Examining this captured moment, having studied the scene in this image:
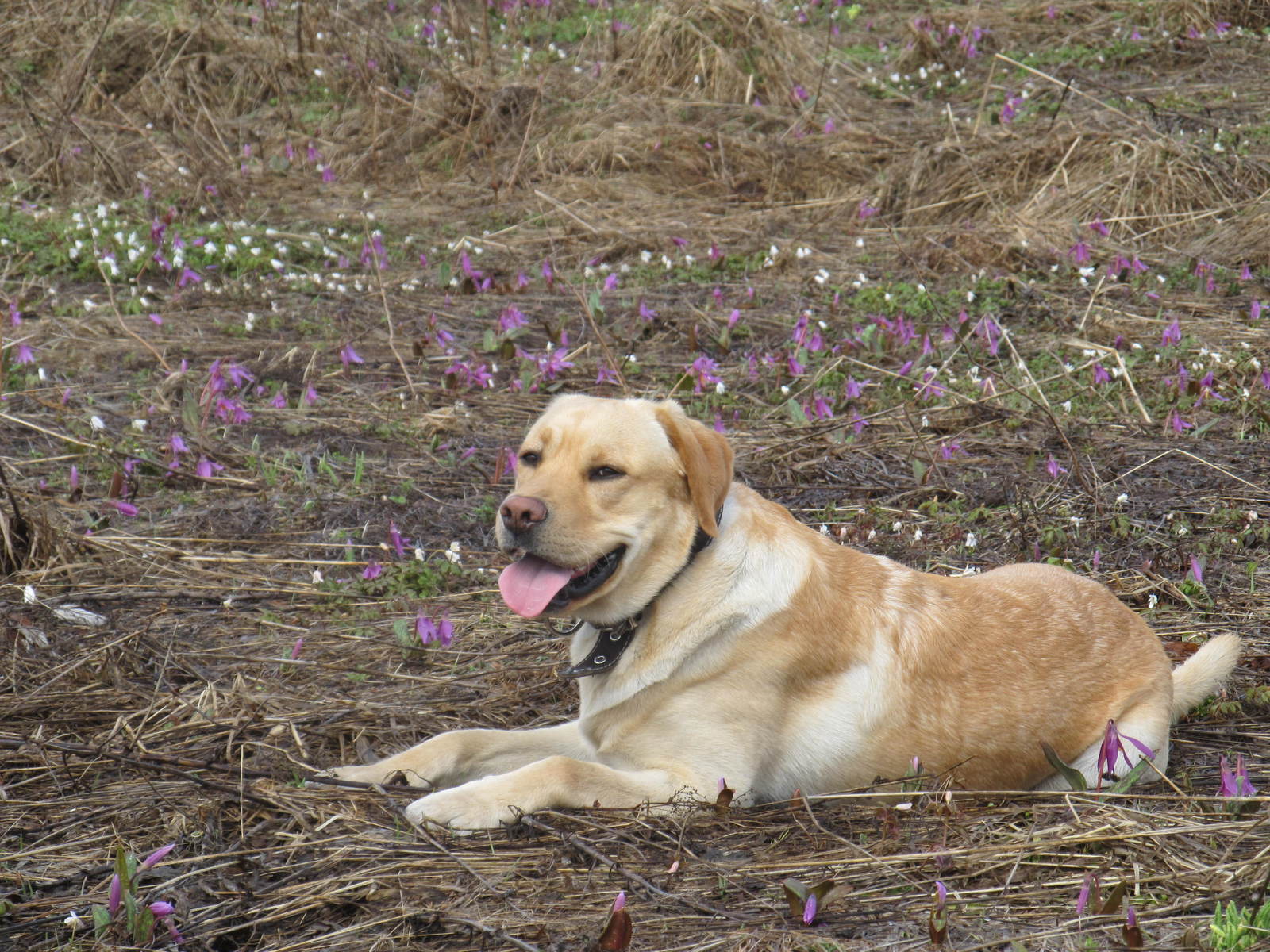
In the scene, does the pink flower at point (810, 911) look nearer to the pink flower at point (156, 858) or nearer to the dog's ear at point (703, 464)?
the dog's ear at point (703, 464)

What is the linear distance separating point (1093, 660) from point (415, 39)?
11.6 meters

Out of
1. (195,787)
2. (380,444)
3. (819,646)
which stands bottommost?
(380,444)

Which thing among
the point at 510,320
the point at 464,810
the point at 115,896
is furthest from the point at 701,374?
the point at 115,896

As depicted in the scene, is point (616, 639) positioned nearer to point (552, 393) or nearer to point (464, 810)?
point (464, 810)

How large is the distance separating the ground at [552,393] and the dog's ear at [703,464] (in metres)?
0.91

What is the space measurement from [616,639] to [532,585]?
1.14 feet

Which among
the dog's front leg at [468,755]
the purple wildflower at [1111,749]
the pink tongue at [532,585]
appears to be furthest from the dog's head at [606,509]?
the purple wildflower at [1111,749]

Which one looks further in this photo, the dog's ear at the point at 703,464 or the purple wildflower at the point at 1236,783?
the dog's ear at the point at 703,464

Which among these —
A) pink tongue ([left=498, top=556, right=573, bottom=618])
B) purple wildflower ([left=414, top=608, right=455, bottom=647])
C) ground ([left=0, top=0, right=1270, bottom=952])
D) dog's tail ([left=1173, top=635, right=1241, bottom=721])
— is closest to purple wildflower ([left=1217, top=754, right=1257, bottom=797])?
ground ([left=0, top=0, right=1270, bottom=952])

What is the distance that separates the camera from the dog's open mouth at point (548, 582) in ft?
12.5

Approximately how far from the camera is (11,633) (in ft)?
14.9

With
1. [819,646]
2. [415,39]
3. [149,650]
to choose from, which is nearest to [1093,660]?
[819,646]

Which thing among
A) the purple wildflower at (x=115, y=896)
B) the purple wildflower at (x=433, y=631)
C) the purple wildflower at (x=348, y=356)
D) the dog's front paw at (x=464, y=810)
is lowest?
the purple wildflower at (x=348, y=356)

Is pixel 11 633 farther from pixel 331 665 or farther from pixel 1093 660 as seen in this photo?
pixel 1093 660
